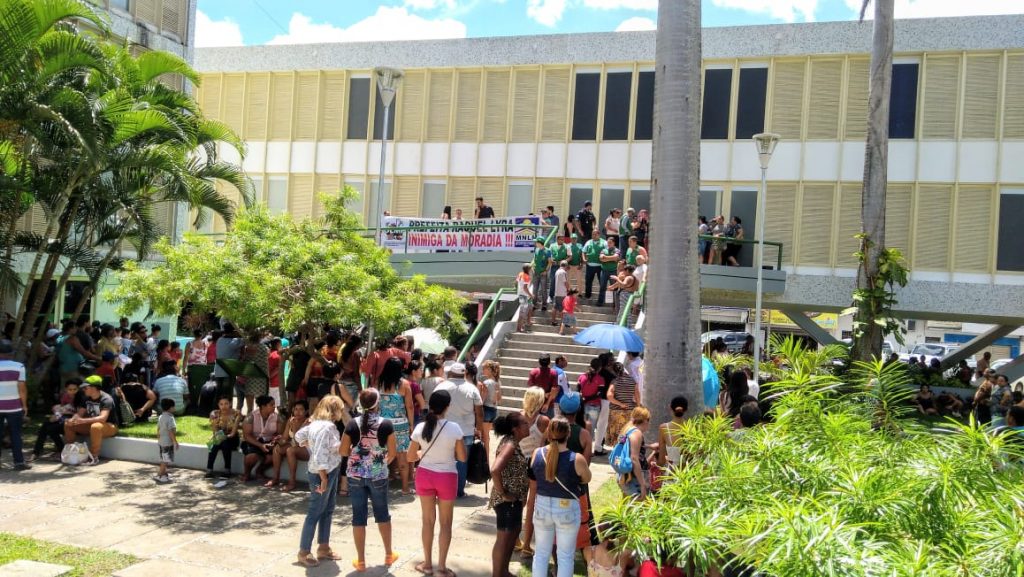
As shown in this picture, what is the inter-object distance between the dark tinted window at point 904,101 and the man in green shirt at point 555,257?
382 inches

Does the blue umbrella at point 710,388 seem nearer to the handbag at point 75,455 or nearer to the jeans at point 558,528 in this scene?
the jeans at point 558,528

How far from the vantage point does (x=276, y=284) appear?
10.5m

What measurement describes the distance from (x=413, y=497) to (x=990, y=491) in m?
6.62

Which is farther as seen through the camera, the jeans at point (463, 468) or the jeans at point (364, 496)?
the jeans at point (463, 468)

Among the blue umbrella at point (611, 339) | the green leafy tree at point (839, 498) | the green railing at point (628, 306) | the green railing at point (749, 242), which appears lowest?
the green leafy tree at point (839, 498)

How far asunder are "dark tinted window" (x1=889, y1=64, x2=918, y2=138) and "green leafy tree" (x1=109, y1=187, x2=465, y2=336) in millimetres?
15133

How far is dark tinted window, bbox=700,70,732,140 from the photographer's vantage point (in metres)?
23.6

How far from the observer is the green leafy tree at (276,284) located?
34.3 feet

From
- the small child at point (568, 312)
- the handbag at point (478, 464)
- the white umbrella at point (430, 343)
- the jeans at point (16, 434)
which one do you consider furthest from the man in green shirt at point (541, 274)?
the jeans at point (16, 434)

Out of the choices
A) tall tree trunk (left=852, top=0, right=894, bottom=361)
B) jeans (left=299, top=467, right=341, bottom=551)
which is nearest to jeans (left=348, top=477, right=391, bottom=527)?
jeans (left=299, top=467, right=341, bottom=551)

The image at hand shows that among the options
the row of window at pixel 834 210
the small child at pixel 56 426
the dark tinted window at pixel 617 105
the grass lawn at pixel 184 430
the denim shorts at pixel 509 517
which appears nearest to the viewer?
the denim shorts at pixel 509 517

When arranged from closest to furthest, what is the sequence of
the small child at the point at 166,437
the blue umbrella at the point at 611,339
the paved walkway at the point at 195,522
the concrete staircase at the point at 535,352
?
the paved walkway at the point at 195,522, the small child at the point at 166,437, the blue umbrella at the point at 611,339, the concrete staircase at the point at 535,352

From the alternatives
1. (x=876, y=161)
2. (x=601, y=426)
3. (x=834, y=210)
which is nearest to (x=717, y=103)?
(x=834, y=210)

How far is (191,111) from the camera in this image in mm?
17141
